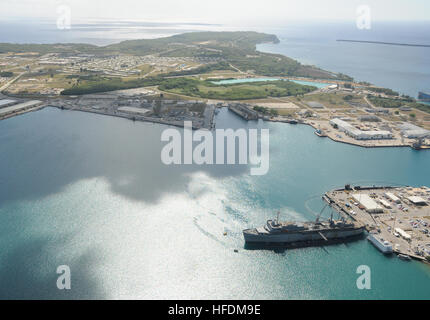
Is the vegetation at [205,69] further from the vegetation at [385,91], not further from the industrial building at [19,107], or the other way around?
the vegetation at [385,91]

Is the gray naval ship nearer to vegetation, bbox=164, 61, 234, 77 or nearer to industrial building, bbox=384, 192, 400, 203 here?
industrial building, bbox=384, 192, 400, 203

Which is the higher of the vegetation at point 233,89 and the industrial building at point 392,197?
the vegetation at point 233,89

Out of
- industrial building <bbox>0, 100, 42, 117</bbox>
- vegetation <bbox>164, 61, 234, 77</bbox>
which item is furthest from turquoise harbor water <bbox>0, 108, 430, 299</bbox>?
vegetation <bbox>164, 61, 234, 77</bbox>

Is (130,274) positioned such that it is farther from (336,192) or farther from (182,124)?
(182,124)

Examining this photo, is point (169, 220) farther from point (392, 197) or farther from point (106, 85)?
point (106, 85)

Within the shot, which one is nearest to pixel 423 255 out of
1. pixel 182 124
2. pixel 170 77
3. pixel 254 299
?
pixel 254 299

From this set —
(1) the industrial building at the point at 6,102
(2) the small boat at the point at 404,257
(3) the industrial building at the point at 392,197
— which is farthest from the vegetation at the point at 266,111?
(1) the industrial building at the point at 6,102

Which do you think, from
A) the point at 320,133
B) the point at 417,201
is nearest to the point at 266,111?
the point at 320,133

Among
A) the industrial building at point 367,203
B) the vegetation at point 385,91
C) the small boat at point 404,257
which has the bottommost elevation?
the small boat at point 404,257
